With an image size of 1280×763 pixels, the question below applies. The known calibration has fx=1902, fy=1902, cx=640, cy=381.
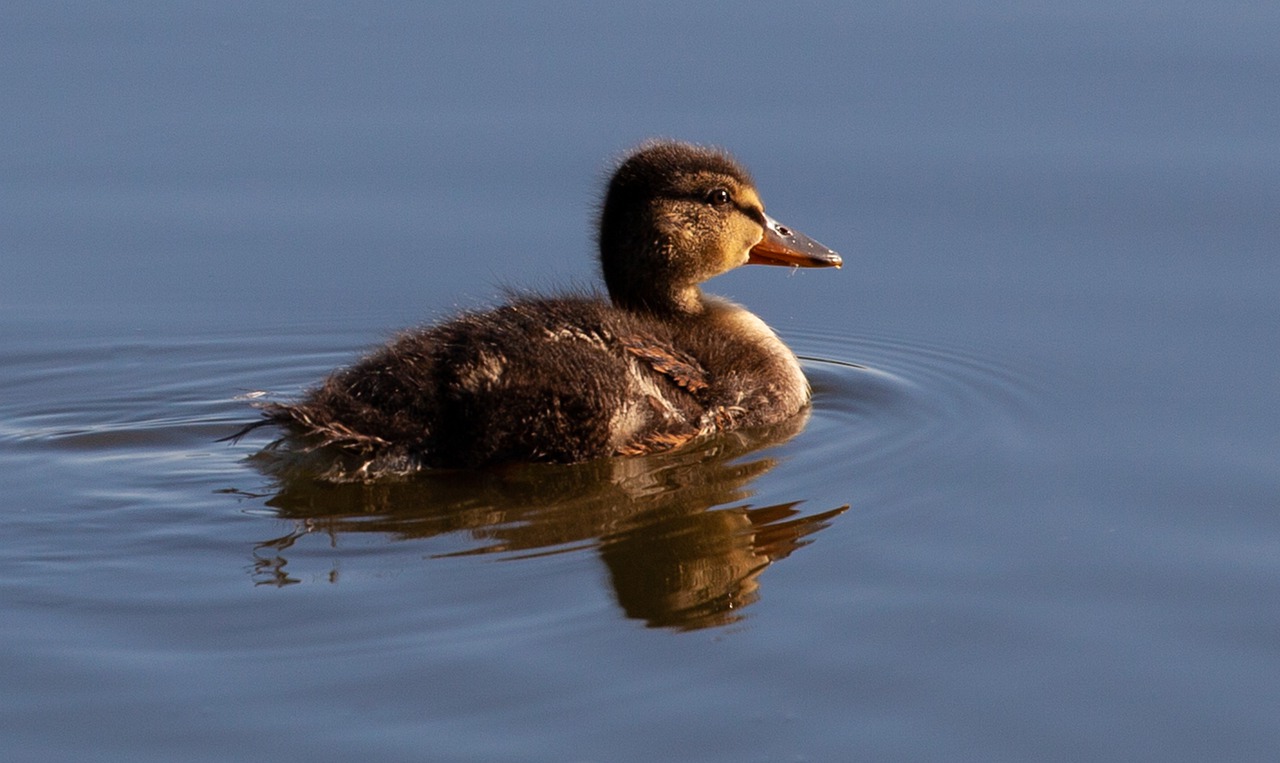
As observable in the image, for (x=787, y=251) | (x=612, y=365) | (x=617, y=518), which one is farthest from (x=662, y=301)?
(x=617, y=518)

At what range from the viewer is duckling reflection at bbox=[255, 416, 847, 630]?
5652 mm

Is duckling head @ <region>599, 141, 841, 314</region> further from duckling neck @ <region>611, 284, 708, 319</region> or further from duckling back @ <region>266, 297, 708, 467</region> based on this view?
duckling back @ <region>266, 297, 708, 467</region>

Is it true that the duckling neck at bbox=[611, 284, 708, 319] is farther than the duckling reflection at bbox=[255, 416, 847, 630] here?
Yes

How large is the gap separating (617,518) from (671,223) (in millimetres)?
1630

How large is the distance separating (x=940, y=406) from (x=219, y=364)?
9.76ft

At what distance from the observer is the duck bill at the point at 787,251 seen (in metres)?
7.82

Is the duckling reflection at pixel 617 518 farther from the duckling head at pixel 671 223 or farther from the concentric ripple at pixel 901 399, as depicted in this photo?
the duckling head at pixel 671 223

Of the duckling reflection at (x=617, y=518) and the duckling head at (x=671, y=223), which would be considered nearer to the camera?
the duckling reflection at (x=617, y=518)

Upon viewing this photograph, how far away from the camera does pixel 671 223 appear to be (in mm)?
7379

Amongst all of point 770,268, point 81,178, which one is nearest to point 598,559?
point 770,268

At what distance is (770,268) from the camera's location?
359 inches

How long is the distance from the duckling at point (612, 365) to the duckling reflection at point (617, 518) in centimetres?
11

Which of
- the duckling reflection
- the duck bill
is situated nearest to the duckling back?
the duckling reflection

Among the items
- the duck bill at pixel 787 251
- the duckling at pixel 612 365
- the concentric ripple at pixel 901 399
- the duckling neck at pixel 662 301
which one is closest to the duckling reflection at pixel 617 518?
the duckling at pixel 612 365
